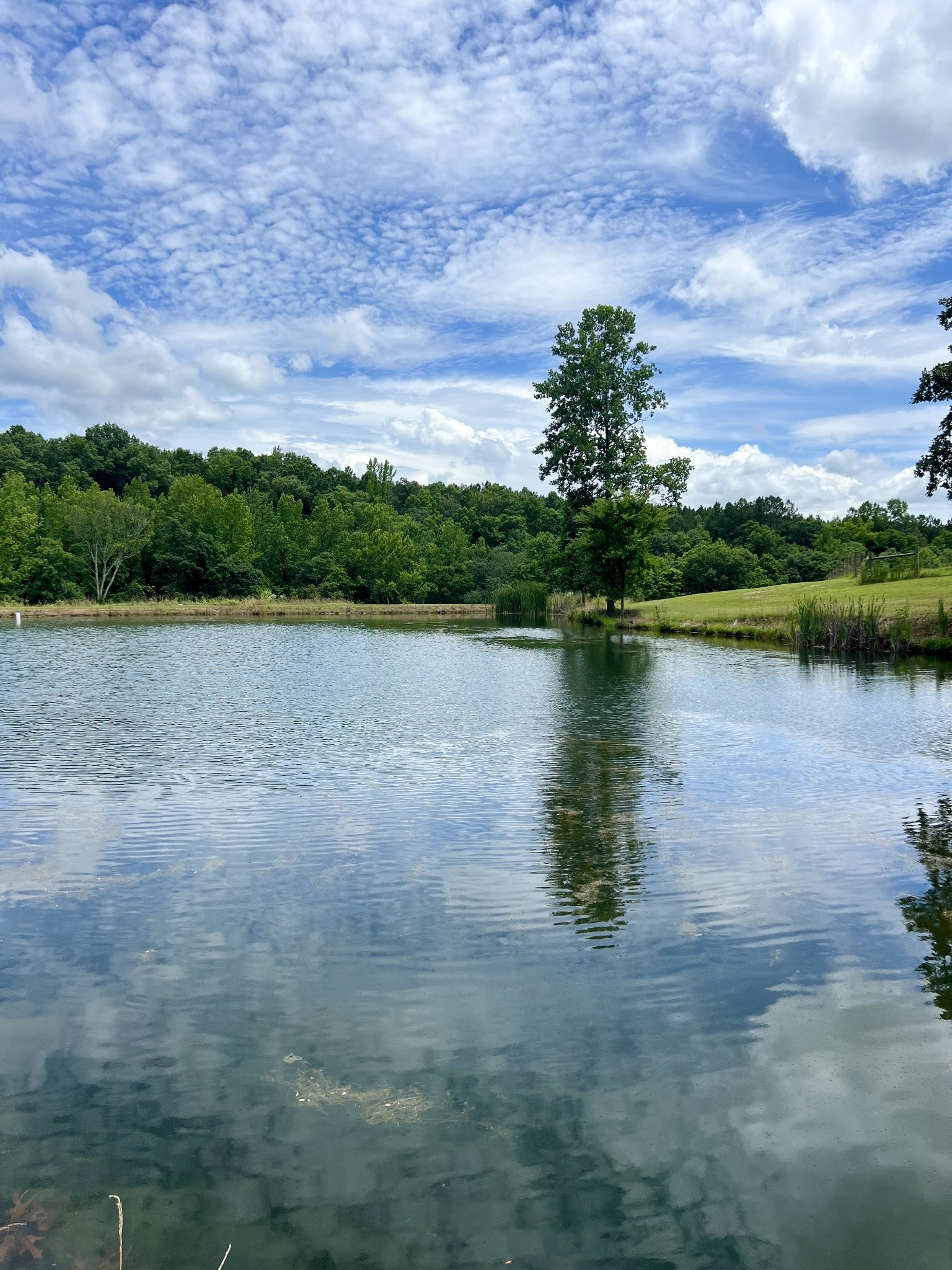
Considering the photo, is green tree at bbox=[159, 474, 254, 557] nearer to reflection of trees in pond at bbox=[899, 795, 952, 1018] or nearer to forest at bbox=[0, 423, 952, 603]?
Result: forest at bbox=[0, 423, 952, 603]

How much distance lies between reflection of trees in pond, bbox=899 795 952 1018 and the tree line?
35309 mm

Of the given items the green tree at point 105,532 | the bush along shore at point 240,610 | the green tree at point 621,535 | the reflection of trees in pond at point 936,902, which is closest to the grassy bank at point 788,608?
the green tree at point 621,535

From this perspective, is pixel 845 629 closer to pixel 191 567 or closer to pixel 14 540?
pixel 191 567

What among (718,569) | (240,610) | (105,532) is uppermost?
(105,532)

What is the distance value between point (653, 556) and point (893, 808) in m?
37.9

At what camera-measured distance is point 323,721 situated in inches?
610

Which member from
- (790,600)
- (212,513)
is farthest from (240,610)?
(790,600)

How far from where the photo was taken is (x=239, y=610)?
70812 millimetres

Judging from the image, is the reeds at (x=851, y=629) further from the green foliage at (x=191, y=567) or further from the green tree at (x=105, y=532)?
the green foliage at (x=191, y=567)

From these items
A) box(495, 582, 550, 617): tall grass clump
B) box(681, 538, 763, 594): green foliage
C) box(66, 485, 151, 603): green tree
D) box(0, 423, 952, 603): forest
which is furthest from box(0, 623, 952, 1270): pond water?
box(681, 538, 763, 594): green foliage

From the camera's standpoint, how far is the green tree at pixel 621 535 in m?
44.9

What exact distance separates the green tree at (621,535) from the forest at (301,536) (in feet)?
6.27

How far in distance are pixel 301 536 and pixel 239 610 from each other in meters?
30.1

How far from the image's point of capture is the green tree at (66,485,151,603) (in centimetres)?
7550
